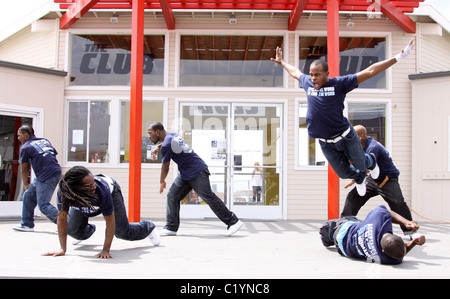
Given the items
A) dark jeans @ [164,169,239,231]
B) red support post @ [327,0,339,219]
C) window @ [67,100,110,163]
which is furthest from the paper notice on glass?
red support post @ [327,0,339,219]

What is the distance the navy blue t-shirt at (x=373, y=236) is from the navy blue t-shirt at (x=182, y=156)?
2.49 meters

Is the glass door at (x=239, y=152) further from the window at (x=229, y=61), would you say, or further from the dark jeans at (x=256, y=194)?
the window at (x=229, y=61)

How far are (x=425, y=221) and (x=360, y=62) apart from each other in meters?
3.63

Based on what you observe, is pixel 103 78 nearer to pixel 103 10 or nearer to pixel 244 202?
pixel 103 10

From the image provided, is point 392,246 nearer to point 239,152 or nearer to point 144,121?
point 239,152

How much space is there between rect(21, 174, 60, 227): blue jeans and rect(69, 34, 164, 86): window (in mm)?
3398

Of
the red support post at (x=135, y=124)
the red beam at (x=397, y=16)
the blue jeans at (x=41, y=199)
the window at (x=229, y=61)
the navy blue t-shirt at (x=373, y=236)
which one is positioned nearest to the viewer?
the navy blue t-shirt at (x=373, y=236)

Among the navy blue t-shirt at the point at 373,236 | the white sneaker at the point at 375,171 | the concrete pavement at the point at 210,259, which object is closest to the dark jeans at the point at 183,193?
the concrete pavement at the point at 210,259

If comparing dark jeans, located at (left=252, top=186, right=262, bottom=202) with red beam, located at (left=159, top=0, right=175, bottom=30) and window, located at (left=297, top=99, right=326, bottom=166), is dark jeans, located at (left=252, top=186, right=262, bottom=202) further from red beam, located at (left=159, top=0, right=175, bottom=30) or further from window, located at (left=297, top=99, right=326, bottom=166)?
red beam, located at (left=159, top=0, right=175, bottom=30)

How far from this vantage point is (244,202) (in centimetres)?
858

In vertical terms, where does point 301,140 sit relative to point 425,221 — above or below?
above

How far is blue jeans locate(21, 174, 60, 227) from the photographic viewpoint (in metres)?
5.87

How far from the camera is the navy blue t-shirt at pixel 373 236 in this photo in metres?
3.52
